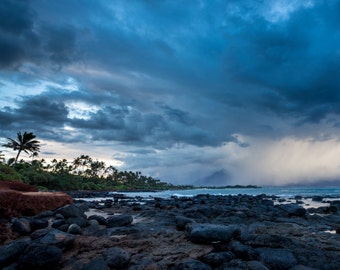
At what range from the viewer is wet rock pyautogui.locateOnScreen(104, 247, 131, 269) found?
178 inches

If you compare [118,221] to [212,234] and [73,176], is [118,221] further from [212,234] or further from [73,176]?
[73,176]

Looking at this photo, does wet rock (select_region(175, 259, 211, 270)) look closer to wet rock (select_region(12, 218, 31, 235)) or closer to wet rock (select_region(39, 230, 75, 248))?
wet rock (select_region(39, 230, 75, 248))

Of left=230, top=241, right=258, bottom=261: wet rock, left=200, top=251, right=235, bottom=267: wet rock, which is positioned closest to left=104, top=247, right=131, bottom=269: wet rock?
left=200, top=251, right=235, bottom=267: wet rock

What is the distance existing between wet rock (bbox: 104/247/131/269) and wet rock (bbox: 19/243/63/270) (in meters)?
0.90

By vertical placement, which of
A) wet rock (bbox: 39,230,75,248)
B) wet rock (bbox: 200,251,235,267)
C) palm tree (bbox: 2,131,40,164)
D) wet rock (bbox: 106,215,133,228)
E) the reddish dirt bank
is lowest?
wet rock (bbox: 200,251,235,267)

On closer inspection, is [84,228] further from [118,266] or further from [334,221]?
[334,221]

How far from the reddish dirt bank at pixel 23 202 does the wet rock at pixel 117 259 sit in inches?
243

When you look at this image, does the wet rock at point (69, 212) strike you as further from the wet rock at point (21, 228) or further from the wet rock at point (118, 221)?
the wet rock at point (21, 228)

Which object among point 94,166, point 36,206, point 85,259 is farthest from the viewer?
point 94,166

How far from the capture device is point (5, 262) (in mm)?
4629

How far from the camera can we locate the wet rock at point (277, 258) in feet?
15.4

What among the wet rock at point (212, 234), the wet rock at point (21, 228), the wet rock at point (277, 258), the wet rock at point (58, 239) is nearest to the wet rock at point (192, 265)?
the wet rock at point (212, 234)

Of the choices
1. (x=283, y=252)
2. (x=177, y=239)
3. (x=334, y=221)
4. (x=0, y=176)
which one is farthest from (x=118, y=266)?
(x=0, y=176)

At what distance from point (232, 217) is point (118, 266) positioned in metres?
7.69
